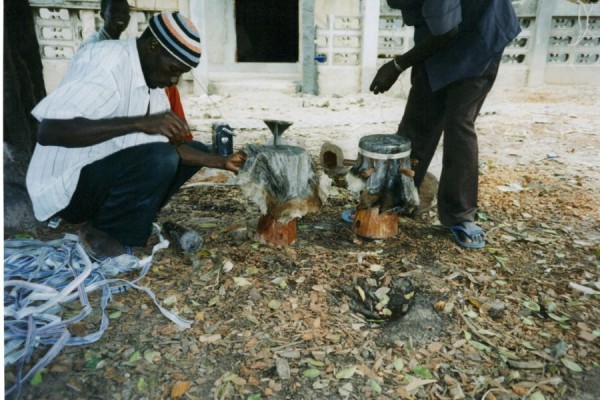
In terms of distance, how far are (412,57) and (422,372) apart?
2231 millimetres

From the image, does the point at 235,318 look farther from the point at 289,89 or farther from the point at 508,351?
the point at 289,89

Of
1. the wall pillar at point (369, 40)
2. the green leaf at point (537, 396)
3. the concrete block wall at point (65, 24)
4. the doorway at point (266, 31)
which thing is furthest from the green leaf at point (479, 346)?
the doorway at point (266, 31)

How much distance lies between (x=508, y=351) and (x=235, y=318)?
158 centimetres

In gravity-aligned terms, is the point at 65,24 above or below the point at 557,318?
above

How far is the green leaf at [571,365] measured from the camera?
2.50 metres

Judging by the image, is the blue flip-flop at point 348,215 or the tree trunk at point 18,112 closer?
the tree trunk at point 18,112

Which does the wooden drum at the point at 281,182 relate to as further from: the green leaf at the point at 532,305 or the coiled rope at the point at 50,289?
the green leaf at the point at 532,305

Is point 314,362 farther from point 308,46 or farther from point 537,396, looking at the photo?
point 308,46

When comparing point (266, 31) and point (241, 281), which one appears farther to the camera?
point (266, 31)

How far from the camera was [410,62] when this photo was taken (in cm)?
355

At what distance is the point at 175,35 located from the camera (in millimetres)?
2959

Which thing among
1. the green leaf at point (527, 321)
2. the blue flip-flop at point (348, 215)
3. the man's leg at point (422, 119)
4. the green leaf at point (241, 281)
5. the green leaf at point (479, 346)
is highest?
the man's leg at point (422, 119)

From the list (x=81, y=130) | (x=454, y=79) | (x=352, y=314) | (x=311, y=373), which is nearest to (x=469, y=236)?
(x=454, y=79)

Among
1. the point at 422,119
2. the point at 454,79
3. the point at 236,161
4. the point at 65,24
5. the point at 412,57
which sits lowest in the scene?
the point at 236,161
